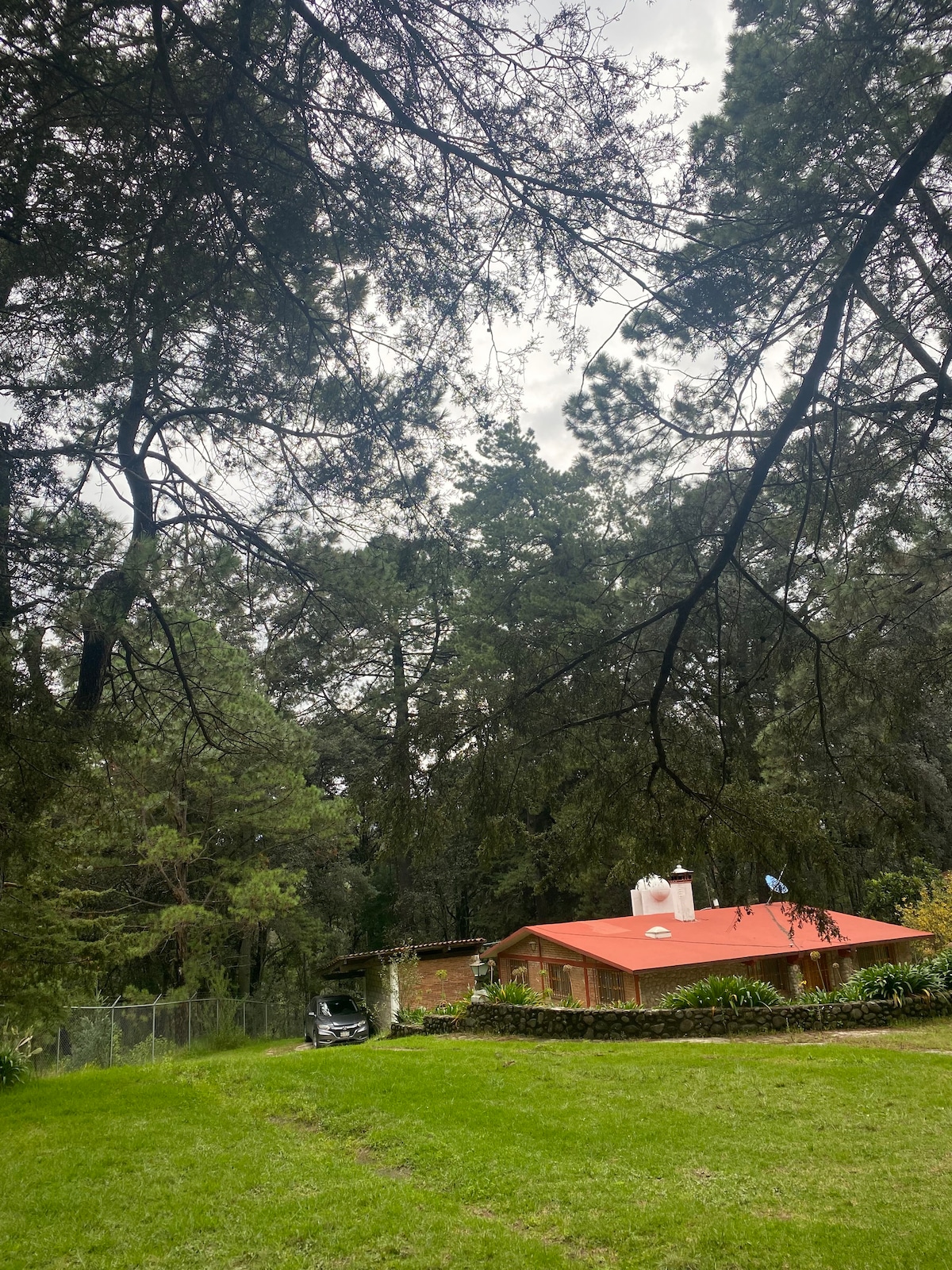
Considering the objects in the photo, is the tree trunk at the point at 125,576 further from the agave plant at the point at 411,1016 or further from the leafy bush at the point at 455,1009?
the agave plant at the point at 411,1016

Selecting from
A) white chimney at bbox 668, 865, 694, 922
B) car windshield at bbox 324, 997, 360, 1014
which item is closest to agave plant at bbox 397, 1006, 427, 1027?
car windshield at bbox 324, 997, 360, 1014

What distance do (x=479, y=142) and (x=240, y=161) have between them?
129 centimetres

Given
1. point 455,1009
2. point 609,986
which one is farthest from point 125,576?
point 455,1009

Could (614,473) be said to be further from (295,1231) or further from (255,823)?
(255,823)

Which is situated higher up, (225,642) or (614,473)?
(614,473)

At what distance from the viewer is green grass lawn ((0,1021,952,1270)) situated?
16.1 ft

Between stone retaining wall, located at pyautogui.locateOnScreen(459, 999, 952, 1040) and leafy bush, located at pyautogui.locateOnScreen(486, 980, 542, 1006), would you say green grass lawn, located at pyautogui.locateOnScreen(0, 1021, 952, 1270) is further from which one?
leafy bush, located at pyautogui.locateOnScreen(486, 980, 542, 1006)

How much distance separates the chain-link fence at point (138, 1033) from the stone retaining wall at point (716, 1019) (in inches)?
312

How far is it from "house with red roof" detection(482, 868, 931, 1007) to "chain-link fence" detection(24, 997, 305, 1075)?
7.35 m

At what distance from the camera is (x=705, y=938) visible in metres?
16.0

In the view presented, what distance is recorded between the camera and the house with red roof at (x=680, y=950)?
1496 centimetres

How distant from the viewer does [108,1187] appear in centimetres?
643

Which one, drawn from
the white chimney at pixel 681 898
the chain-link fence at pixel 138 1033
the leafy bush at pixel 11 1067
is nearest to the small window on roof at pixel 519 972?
the white chimney at pixel 681 898

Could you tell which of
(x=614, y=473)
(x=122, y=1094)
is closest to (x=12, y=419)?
(x=614, y=473)
